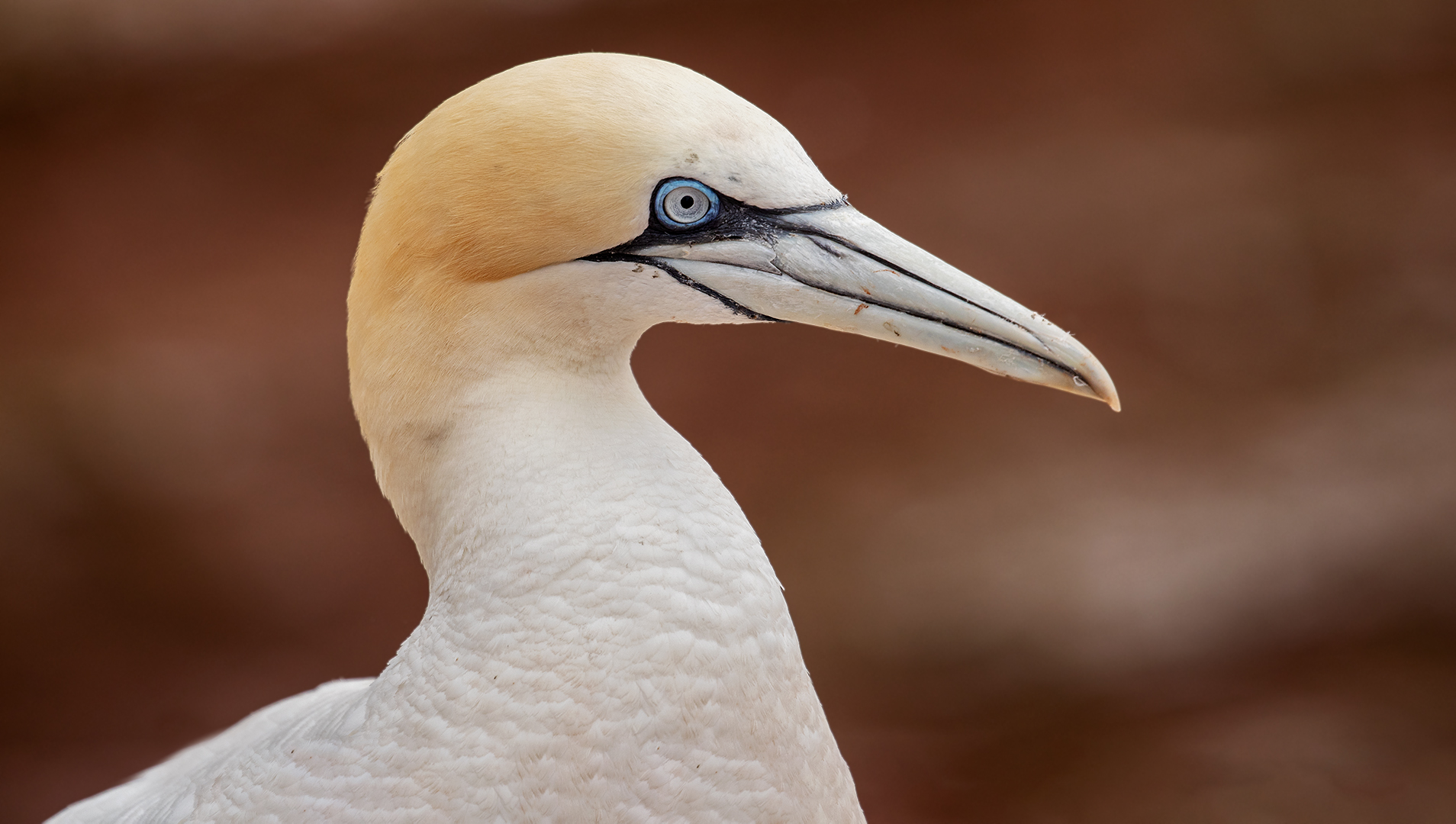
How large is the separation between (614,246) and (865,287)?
386mm

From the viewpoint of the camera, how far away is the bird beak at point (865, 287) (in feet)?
5.87

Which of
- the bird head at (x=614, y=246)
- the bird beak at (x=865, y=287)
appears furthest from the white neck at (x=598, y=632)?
the bird beak at (x=865, y=287)

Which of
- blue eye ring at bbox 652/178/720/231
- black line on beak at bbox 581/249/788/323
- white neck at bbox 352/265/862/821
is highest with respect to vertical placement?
blue eye ring at bbox 652/178/720/231

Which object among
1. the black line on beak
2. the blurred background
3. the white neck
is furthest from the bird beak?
the blurred background

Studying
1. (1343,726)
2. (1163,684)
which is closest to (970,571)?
(1163,684)

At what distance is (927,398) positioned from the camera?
6250mm

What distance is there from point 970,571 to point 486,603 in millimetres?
4395

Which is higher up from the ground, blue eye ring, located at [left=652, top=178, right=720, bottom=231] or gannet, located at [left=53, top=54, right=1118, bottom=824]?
blue eye ring, located at [left=652, top=178, right=720, bottom=231]

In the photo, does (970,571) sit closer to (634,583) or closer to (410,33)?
(410,33)

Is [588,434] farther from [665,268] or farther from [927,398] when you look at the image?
[927,398]

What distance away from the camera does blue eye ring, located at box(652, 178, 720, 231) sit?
69.0 inches

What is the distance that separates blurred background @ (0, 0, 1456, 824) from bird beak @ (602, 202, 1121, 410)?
13.9ft

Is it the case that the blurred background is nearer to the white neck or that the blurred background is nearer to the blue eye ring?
the white neck

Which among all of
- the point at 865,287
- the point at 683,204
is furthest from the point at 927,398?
the point at 683,204
